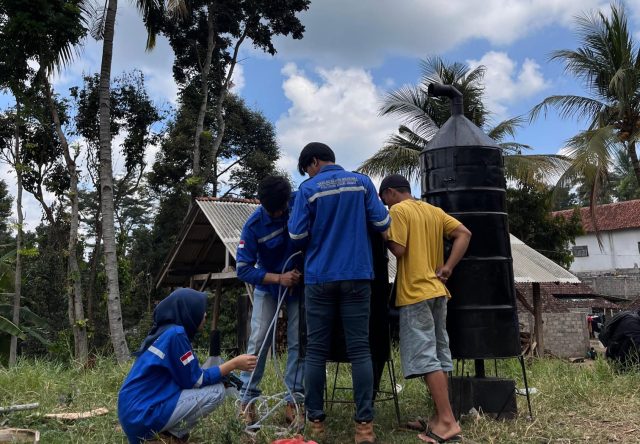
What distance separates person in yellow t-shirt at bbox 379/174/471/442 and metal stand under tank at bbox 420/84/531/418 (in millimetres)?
313

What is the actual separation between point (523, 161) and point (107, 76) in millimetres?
11362

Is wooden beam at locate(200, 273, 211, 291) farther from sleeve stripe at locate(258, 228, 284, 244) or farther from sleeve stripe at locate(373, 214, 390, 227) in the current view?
sleeve stripe at locate(373, 214, 390, 227)

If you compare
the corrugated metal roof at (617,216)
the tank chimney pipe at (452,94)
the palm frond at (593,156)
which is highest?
the corrugated metal roof at (617,216)

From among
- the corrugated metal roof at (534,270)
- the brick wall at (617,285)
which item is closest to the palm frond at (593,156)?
the corrugated metal roof at (534,270)

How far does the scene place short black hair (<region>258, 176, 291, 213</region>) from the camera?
4.11m

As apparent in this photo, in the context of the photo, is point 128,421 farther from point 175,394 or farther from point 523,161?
point 523,161

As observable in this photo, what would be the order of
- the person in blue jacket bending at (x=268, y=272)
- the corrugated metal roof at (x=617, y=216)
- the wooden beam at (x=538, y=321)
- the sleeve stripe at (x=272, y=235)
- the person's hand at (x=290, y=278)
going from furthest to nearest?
the corrugated metal roof at (x=617, y=216) < the wooden beam at (x=538, y=321) < the sleeve stripe at (x=272, y=235) < the person in blue jacket bending at (x=268, y=272) < the person's hand at (x=290, y=278)

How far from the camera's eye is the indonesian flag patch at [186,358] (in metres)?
3.47

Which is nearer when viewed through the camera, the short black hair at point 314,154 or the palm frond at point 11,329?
the short black hair at point 314,154

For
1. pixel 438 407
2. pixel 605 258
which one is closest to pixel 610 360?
pixel 438 407

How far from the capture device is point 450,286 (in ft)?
14.3

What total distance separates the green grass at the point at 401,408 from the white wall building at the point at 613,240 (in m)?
31.7

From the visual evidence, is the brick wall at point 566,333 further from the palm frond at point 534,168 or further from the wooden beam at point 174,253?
the wooden beam at point 174,253

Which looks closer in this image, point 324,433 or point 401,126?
point 324,433
